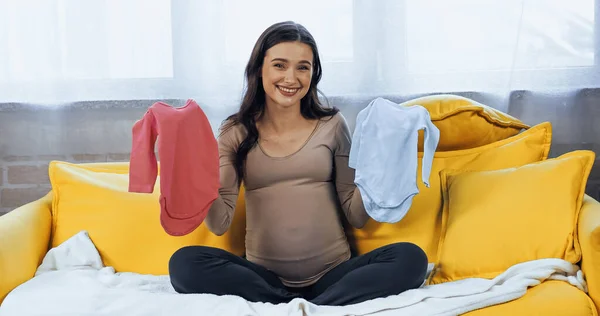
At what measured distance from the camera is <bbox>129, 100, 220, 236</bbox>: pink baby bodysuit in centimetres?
148

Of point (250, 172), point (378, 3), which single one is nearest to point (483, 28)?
point (378, 3)

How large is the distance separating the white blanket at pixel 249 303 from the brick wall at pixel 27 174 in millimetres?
652

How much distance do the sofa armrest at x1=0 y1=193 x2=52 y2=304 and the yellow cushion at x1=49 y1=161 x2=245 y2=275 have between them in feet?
0.15

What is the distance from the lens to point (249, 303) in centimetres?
150

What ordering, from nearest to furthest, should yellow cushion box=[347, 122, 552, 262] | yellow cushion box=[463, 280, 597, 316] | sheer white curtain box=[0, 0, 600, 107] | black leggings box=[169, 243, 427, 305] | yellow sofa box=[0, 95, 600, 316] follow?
1. yellow cushion box=[463, 280, 597, 316]
2. black leggings box=[169, 243, 427, 305]
3. yellow sofa box=[0, 95, 600, 316]
4. yellow cushion box=[347, 122, 552, 262]
5. sheer white curtain box=[0, 0, 600, 107]

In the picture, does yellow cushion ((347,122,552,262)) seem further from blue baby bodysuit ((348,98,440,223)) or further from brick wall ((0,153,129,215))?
brick wall ((0,153,129,215))

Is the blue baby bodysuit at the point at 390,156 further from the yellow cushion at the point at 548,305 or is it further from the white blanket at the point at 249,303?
the yellow cushion at the point at 548,305

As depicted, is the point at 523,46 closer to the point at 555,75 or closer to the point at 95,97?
the point at 555,75

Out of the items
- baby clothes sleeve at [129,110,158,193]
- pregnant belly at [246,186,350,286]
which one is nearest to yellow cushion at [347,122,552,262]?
pregnant belly at [246,186,350,286]

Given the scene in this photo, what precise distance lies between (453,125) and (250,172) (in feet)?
1.78

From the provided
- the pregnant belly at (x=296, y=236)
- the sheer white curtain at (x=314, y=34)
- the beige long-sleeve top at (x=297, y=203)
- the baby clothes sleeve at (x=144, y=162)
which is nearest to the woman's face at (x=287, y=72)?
the beige long-sleeve top at (x=297, y=203)

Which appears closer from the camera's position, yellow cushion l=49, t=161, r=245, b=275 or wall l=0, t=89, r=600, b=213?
yellow cushion l=49, t=161, r=245, b=275

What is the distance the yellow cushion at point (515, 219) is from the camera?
63.6 inches

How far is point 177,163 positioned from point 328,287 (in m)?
0.44
